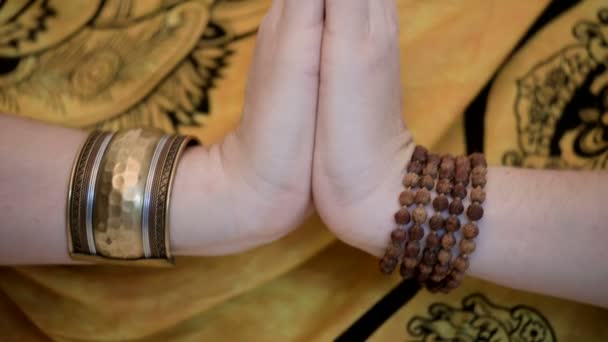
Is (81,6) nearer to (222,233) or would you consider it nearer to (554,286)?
(222,233)

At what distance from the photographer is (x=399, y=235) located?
544 millimetres

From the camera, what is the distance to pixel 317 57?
545 millimetres

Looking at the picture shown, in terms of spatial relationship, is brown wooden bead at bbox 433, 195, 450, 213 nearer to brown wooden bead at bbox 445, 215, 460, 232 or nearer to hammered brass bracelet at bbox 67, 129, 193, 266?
brown wooden bead at bbox 445, 215, 460, 232

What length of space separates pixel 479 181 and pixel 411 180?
6 cm

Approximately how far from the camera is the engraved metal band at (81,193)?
560mm

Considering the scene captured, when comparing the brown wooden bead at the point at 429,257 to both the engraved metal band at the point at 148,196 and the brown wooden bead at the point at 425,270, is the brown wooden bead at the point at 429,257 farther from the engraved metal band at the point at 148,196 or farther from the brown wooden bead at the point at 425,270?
the engraved metal band at the point at 148,196

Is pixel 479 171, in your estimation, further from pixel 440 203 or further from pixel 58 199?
pixel 58 199

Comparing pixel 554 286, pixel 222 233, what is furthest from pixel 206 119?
pixel 554 286

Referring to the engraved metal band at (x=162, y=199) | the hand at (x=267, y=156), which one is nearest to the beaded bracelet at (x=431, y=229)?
the hand at (x=267, y=156)

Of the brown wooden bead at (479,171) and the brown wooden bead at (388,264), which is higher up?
the brown wooden bead at (479,171)

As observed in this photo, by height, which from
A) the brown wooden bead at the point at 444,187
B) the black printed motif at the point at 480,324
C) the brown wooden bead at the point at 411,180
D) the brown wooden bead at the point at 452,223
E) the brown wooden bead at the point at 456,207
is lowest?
the black printed motif at the point at 480,324

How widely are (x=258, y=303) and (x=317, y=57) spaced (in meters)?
0.29

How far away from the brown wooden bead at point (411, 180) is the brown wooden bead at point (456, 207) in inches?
1.6

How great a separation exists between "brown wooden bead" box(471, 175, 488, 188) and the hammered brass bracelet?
0.29 meters
